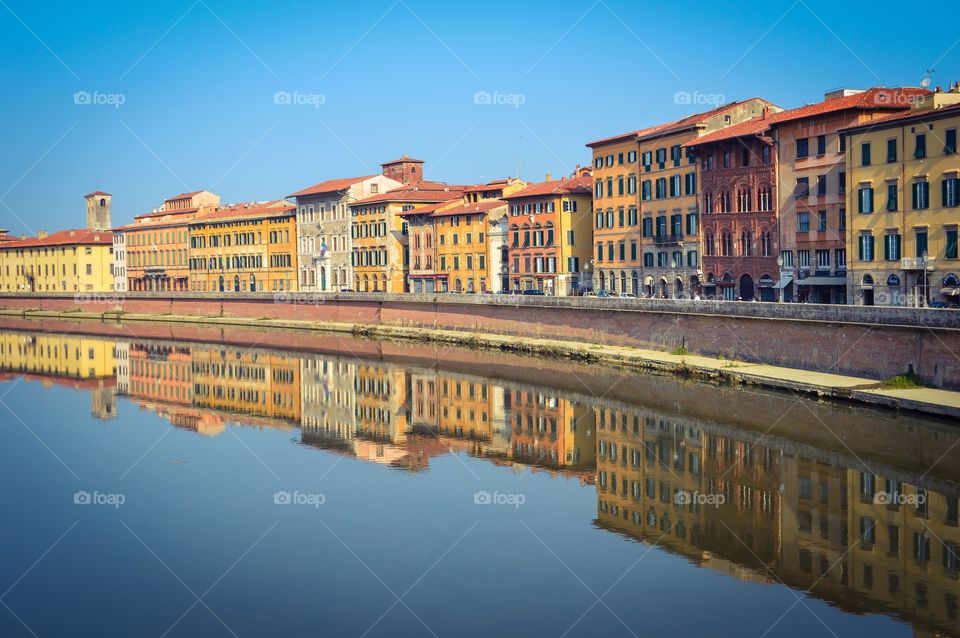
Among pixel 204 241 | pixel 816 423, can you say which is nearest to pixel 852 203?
pixel 816 423

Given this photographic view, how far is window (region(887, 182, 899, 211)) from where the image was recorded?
4607 cm

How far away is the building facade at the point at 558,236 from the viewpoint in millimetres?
75812

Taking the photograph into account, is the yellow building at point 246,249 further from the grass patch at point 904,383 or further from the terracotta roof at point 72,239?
the grass patch at point 904,383

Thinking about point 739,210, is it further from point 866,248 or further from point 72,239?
point 72,239

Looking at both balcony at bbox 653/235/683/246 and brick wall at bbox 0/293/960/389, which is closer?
brick wall at bbox 0/293/960/389

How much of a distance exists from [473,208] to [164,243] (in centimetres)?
5490

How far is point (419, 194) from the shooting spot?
307 ft

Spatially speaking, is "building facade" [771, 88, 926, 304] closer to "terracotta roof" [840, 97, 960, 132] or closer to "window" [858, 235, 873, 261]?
"terracotta roof" [840, 97, 960, 132]

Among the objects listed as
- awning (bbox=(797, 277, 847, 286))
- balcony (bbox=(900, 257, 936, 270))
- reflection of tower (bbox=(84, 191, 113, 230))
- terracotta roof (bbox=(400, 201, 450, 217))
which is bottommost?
awning (bbox=(797, 277, 847, 286))

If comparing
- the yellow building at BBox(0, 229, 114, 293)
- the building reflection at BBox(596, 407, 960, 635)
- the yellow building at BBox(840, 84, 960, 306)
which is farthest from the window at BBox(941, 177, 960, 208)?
the yellow building at BBox(0, 229, 114, 293)

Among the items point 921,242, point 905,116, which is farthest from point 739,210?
point 921,242

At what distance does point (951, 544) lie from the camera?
2270 cm

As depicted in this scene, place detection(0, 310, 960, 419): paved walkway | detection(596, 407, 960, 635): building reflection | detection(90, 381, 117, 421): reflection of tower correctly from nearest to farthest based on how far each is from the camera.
A: detection(596, 407, 960, 635): building reflection → detection(0, 310, 960, 419): paved walkway → detection(90, 381, 117, 421): reflection of tower

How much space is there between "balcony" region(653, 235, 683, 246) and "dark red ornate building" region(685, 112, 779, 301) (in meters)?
2.53
